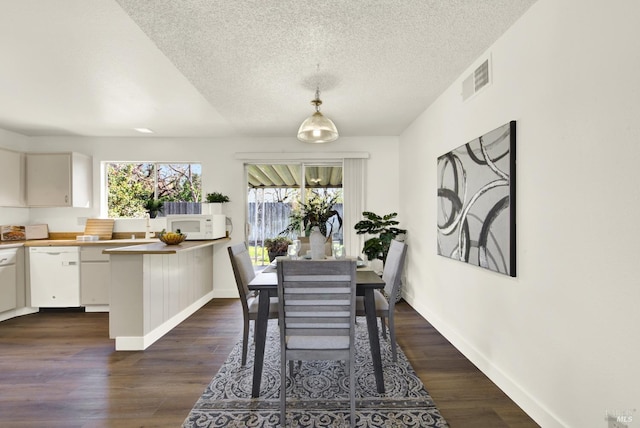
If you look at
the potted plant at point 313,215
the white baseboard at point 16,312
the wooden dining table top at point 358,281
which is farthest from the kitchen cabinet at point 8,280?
the wooden dining table top at point 358,281

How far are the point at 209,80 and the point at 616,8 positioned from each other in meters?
2.72

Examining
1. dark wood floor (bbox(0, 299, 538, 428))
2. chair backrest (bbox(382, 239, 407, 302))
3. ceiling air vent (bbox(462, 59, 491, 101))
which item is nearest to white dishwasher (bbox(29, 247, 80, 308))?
dark wood floor (bbox(0, 299, 538, 428))

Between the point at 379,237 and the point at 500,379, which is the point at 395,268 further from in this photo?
the point at 379,237

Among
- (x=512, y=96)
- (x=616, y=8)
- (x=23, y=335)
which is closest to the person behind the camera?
(x=616, y=8)

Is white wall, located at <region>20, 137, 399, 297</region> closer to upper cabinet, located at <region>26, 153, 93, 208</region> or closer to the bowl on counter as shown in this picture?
upper cabinet, located at <region>26, 153, 93, 208</region>

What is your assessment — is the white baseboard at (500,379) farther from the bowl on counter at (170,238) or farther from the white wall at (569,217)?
the bowl on counter at (170,238)

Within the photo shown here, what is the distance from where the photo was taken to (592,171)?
1447mm

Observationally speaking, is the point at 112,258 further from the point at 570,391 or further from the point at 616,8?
the point at 616,8

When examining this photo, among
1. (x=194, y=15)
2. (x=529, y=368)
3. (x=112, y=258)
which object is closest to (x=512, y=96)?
(x=529, y=368)

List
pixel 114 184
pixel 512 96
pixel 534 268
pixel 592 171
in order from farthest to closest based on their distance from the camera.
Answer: pixel 114 184 < pixel 512 96 < pixel 534 268 < pixel 592 171

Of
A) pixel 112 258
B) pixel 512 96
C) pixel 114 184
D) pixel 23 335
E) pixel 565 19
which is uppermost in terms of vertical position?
pixel 565 19

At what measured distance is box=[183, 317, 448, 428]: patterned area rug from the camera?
6.07 ft

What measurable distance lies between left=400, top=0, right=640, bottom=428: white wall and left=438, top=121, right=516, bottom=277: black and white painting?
7 centimetres

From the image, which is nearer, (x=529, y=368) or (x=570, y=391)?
(x=570, y=391)
